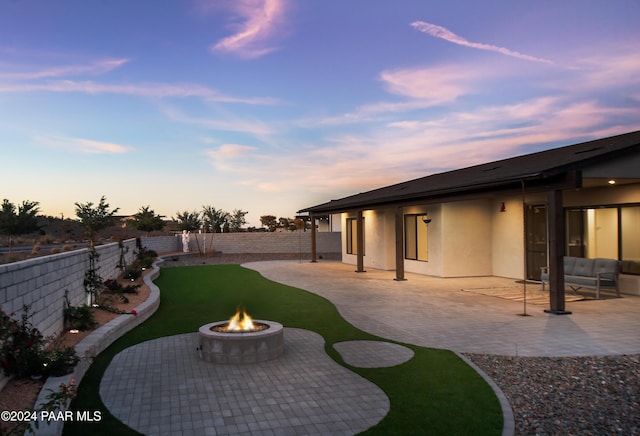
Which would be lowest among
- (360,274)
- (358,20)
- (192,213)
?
(360,274)

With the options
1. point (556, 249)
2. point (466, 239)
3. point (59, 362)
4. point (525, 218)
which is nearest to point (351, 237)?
point (466, 239)

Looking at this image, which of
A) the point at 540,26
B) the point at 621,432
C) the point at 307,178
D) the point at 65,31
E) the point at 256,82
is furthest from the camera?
the point at 307,178

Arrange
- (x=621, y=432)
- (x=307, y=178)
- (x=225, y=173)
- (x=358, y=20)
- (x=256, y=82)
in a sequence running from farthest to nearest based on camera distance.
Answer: (x=307, y=178) < (x=225, y=173) < (x=256, y=82) < (x=358, y=20) < (x=621, y=432)

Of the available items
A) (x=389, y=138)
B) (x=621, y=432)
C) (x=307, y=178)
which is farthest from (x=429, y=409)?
(x=307, y=178)

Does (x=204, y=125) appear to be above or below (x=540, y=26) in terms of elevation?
below

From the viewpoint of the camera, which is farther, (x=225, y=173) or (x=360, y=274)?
(x=225, y=173)

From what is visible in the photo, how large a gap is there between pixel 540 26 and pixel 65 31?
12922 millimetres

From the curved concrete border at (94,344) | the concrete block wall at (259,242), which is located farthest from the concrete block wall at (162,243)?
the curved concrete border at (94,344)

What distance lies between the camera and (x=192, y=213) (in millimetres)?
38719

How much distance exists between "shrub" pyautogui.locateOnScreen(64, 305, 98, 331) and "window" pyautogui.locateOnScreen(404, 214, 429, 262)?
12.2m

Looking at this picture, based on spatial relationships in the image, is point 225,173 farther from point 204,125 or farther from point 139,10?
point 139,10

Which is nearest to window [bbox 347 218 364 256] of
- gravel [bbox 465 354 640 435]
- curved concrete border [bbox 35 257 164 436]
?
curved concrete border [bbox 35 257 164 436]

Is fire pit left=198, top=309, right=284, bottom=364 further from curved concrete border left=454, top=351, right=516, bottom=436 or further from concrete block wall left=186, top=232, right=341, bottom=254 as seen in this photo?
concrete block wall left=186, top=232, right=341, bottom=254

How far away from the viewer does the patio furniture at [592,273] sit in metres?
10.9
